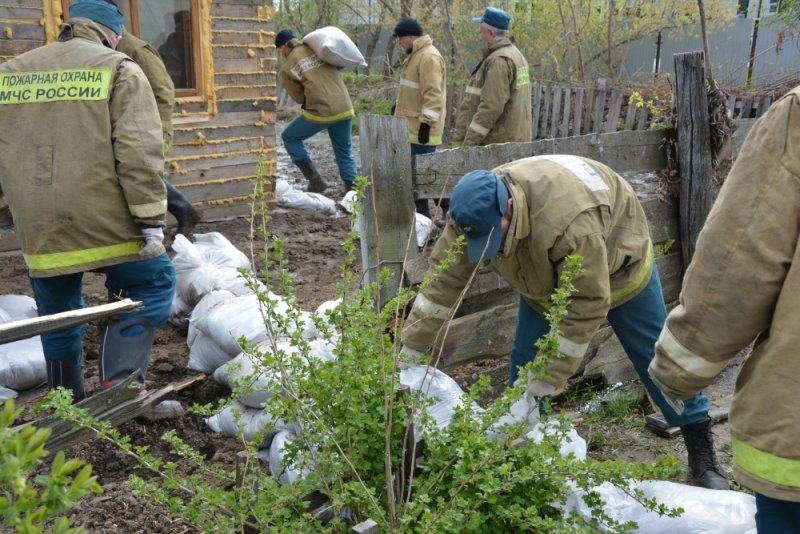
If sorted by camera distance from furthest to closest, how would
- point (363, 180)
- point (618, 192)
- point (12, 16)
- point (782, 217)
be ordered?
point (12, 16), point (618, 192), point (363, 180), point (782, 217)

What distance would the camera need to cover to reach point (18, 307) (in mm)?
4250

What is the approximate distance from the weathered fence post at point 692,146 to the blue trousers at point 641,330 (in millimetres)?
1436

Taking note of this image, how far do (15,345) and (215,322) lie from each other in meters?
1.03

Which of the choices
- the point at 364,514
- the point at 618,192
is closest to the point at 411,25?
the point at 618,192

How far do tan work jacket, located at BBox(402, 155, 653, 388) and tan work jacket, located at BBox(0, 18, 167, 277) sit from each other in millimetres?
1321

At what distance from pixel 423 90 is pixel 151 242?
3739 mm

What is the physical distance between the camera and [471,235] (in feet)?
8.51

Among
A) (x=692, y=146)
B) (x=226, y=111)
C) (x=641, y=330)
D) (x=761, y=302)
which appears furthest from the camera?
(x=226, y=111)

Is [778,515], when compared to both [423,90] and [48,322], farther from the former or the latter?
[423,90]

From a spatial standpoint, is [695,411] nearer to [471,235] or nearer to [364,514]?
[471,235]

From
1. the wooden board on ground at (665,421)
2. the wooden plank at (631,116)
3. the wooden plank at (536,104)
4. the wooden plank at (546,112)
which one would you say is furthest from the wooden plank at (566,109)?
the wooden board on ground at (665,421)

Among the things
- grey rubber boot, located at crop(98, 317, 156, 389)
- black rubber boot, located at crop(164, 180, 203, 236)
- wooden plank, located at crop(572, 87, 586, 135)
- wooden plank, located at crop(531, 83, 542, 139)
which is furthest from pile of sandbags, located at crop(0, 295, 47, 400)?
wooden plank, located at crop(531, 83, 542, 139)

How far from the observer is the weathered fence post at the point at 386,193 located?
315 centimetres

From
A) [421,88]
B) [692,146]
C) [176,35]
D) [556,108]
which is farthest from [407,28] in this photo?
[556,108]
